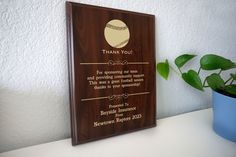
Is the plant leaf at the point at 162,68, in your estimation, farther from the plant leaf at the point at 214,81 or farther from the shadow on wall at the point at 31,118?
the shadow on wall at the point at 31,118

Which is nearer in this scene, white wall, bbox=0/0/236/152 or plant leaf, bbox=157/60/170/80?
white wall, bbox=0/0/236/152

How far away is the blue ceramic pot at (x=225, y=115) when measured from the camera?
474 mm

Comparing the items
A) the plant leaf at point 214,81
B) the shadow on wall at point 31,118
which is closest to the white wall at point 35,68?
the shadow on wall at point 31,118

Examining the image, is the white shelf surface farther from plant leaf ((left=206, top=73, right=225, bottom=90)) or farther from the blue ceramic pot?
plant leaf ((left=206, top=73, right=225, bottom=90))

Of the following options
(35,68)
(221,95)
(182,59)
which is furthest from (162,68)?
(35,68)

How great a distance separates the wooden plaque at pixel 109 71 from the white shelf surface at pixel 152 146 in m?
0.03

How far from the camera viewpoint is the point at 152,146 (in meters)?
0.46

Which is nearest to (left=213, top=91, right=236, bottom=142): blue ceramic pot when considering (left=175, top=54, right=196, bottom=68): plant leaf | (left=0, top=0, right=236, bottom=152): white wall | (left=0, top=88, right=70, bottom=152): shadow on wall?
(left=175, top=54, right=196, bottom=68): plant leaf

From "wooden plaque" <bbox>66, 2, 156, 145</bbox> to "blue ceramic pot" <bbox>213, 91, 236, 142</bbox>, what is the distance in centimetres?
19

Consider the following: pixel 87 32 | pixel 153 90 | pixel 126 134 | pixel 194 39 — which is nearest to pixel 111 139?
pixel 126 134

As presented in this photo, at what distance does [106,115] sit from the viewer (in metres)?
0.49

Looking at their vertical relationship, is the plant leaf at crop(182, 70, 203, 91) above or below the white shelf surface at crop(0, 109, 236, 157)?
above

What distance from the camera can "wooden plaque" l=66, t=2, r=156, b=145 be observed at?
17.6 inches

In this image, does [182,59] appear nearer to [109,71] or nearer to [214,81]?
[214,81]
